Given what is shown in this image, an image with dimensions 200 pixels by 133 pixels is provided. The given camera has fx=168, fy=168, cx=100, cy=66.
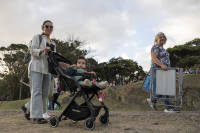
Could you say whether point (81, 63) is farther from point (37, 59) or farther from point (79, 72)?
point (37, 59)

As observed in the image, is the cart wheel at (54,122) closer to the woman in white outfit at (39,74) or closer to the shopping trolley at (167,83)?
the woman in white outfit at (39,74)

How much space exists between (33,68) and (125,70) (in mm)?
39815

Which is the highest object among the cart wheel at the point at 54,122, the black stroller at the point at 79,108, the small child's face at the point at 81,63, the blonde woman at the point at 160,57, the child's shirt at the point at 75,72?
the blonde woman at the point at 160,57

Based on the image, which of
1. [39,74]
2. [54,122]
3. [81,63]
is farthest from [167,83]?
[39,74]

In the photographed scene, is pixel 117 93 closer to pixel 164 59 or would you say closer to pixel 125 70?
pixel 164 59

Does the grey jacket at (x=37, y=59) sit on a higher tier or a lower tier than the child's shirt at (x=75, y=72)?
higher

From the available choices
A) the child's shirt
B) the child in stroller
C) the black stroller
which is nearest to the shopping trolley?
the black stroller

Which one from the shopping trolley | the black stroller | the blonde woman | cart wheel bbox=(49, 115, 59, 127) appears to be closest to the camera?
the black stroller

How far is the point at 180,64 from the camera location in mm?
29562

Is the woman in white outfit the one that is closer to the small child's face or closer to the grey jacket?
the grey jacket

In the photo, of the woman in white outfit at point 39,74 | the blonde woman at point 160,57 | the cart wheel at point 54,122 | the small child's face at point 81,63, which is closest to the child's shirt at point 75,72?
the small child's face at point 81,63

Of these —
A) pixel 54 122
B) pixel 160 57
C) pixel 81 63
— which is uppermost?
pixel 160 57

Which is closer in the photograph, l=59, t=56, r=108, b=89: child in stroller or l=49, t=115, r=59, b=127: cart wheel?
l=59, t=56, r=108, b=89: child in stroller

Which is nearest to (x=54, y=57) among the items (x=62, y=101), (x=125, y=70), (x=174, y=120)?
(x=174, y=120)
